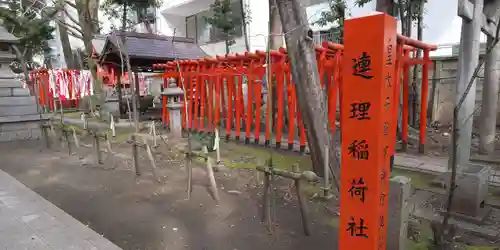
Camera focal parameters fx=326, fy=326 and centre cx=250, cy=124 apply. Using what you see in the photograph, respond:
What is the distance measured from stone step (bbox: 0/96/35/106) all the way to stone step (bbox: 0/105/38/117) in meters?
0.11

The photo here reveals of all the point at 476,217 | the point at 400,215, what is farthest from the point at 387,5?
the point at 400,215

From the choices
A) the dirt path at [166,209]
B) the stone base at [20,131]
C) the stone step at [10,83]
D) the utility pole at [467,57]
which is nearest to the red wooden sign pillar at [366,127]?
the dirt path at [166,209]

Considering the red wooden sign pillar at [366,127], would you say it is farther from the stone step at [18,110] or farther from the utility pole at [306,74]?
the stone step at [18,110]

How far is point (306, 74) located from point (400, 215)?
3.00m

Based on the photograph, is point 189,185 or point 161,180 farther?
point 161,180

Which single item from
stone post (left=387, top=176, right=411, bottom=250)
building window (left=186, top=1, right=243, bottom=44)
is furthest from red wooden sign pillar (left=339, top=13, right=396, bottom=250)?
building window (left=186, top=1, right=243, bottom=44)

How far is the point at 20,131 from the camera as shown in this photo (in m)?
11.5

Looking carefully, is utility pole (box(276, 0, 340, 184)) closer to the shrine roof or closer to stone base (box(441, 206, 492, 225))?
stone base (box(441, 206, 492, 225))

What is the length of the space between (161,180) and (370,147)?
16.4 ft

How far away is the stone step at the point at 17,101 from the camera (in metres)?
11.2

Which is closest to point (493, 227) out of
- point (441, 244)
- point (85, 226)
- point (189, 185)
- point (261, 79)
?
point (441, 244)

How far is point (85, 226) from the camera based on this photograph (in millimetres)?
4387

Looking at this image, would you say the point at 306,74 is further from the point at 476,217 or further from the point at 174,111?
the point at 174,111

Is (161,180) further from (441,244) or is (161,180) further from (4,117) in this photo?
(4,117)
